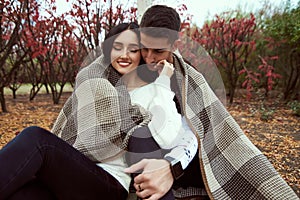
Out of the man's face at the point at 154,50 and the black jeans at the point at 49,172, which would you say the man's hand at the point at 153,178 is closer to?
the black jeans at the point at 49,172

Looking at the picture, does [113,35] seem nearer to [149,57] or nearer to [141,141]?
[149,57]

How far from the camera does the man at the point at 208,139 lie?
1264 mm

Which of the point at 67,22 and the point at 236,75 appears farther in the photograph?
the point at 236,75

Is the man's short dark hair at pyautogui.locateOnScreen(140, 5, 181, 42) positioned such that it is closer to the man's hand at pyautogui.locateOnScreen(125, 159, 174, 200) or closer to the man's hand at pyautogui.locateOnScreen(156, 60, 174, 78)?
the man's hand at pyautogui.locateOnScreen(156, 60, 174, 78)

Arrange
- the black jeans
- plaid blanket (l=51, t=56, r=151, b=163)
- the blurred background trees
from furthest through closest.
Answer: the blurred background trees < plaid blanket (l=51, t=56, r=151, b=163) < the black jeans

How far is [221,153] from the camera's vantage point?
137 centimetres

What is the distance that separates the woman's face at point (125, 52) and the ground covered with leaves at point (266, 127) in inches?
54.9

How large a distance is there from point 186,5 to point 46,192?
314 cm

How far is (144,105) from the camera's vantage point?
50.6 inches

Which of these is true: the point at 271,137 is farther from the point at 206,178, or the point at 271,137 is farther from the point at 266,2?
the point at 266,2

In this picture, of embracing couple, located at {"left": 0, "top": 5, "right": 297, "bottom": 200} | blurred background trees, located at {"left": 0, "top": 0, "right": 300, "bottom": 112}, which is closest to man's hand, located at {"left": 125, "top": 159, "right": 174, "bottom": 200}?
embracing couple, located at {"left": 0, "top": 5, "right": 297, "bottom": 200}

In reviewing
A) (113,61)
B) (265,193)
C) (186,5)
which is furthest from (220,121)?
(186,5)

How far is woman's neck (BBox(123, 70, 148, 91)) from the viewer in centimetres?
136

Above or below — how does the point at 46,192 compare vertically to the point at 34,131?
below
